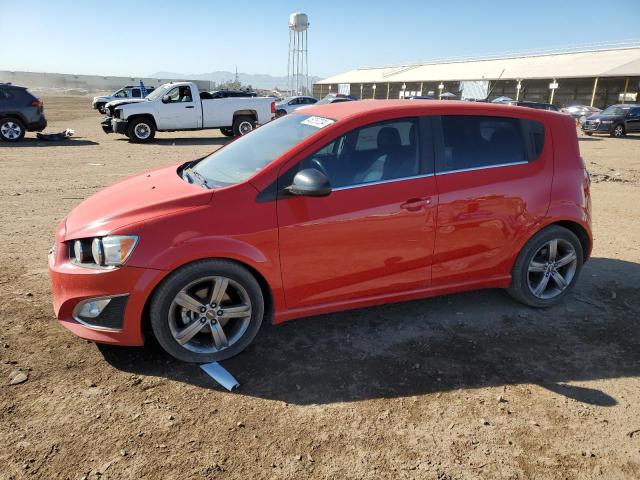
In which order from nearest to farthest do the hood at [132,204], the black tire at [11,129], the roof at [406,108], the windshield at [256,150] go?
the hood at [132,204], the windshield at [256,150], the roof at [406,108], the black tire at [11,129]

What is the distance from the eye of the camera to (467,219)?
3830 mm

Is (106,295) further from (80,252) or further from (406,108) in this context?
(406,108)

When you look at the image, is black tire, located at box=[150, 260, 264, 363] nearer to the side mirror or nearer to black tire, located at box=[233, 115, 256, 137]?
the side mirror

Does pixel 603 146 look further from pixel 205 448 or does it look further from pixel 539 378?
pixel 205 448

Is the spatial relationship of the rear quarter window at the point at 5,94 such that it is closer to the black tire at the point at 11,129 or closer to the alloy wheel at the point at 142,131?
the black tire at the point at 11,129

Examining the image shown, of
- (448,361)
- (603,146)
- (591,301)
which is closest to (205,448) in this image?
(448,361)

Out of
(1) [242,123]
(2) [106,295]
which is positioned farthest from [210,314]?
(1) [242,123]

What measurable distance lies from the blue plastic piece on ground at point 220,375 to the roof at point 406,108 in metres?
1.99

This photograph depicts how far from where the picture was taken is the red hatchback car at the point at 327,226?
3158mm

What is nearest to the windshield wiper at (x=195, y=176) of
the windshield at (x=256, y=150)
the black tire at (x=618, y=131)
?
the windshield at (x=256, y=150)

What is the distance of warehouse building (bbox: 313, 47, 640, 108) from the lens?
3975 cm

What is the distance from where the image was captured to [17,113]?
1521 centimetres

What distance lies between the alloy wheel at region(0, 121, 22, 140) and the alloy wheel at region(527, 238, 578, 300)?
53.7 feet

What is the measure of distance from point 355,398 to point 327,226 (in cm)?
115
